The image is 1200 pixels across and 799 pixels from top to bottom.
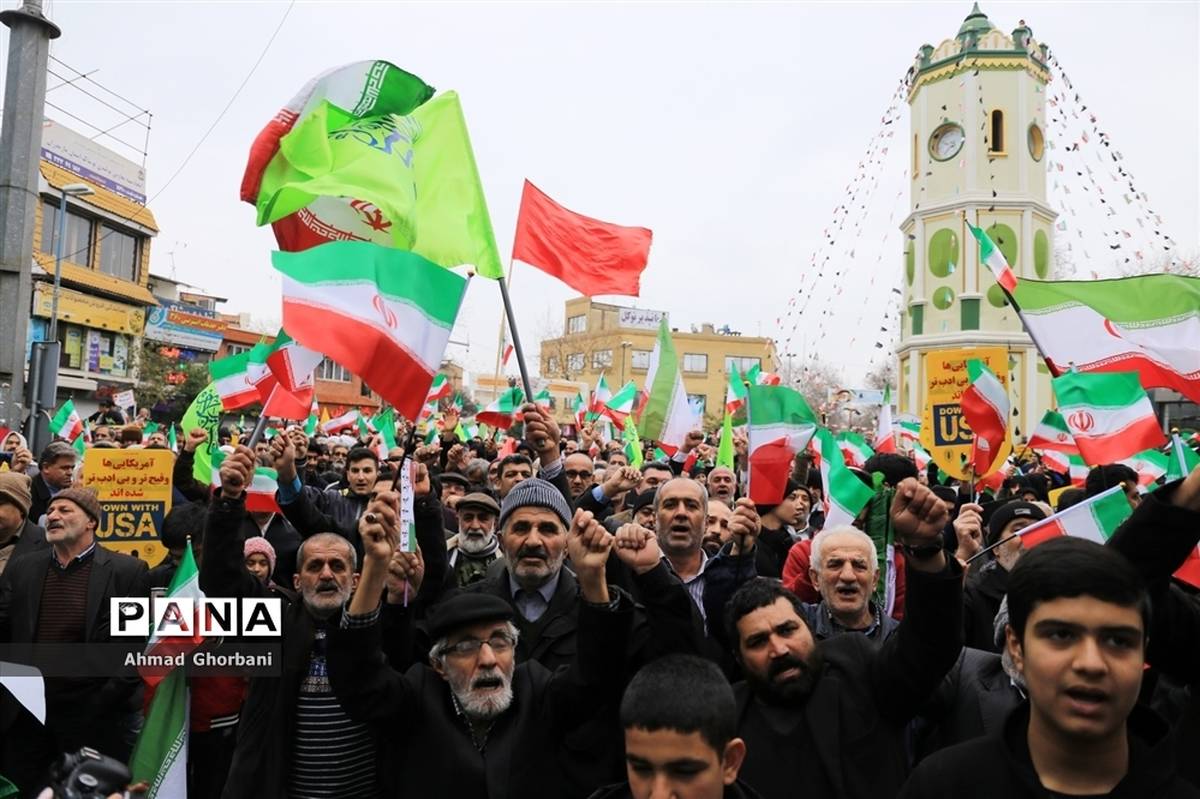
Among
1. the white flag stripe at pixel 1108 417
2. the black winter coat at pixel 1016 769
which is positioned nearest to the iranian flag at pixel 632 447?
the white flag stripe at pixel 1108 417

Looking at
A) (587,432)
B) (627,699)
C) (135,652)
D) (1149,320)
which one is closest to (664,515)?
(627,699)

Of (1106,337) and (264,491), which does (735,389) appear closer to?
(1106,337)

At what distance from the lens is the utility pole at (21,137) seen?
7605mm

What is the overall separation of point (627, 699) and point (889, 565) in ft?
8.11

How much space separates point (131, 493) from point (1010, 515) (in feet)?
18.9

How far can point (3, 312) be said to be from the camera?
7984 mm

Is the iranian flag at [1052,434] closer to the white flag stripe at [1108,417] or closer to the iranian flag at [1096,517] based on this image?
the white flag stripe at [1108,417]

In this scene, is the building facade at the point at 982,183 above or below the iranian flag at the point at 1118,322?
above

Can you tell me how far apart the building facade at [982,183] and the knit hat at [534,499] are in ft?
90.9

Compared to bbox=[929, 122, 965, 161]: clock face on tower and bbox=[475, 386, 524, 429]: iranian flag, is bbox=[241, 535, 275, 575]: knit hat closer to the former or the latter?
bbox=[475, 386, 524, 429]: iranian flag

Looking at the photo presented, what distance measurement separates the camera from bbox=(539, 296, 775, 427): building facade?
60.8 metres

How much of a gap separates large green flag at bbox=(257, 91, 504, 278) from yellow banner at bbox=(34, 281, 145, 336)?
3133 cm

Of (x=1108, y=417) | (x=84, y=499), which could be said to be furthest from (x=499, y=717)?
(x=1108, y=417)

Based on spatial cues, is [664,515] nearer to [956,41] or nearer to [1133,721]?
[1133,721]
